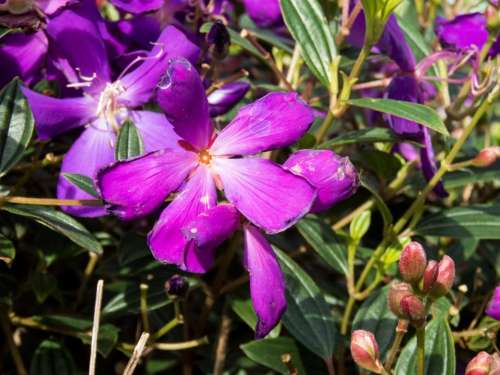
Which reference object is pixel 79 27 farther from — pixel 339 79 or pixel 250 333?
pixel 250 333

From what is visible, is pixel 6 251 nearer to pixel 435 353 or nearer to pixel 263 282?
pixel 263 282

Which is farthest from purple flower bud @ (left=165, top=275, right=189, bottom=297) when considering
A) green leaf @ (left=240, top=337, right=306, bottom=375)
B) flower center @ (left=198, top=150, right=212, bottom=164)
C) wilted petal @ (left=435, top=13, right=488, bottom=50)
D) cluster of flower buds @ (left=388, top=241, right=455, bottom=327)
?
wilted petal @ (left=435, top=13, right=488, bottom=50)

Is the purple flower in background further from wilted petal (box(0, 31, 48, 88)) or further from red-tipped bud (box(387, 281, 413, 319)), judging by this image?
wilted petal (box(0, 31, 48, 88))

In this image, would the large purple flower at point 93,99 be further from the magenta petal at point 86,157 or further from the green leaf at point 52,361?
the green leaf at point 52,361

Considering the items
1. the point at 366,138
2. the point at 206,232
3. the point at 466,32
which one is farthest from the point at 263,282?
the point at 466,32

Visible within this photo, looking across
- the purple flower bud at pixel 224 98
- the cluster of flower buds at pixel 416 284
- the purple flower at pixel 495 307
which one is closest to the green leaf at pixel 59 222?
the purple flower bud at pixel 224 98

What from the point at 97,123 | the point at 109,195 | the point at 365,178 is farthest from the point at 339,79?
the point at 109,195
